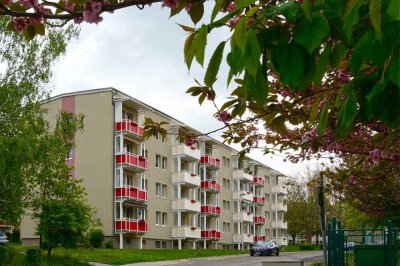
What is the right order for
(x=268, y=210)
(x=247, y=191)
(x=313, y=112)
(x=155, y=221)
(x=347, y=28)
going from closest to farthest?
(x=347, y=28)
(x=313, y=112)
(x=155, y=221)
(x=247, y=191)
(x=268, y=210)

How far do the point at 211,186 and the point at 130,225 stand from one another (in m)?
18.7

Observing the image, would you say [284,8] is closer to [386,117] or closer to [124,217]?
[386,117]

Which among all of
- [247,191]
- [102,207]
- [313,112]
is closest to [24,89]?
[102,207]

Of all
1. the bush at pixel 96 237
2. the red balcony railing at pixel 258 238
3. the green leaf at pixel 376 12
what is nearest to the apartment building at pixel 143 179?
the bush at pixel 96 237

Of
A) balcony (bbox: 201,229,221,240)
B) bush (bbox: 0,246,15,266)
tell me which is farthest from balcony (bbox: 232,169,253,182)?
bush (bbox: 0,246,15,266)

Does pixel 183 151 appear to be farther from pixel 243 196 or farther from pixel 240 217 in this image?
pixel 240 217

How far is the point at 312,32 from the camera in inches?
74.7

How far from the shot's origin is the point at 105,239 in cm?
4597

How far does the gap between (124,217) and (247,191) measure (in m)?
32.3

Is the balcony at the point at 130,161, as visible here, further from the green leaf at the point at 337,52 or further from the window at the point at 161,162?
the green leaf at the point at 337,52

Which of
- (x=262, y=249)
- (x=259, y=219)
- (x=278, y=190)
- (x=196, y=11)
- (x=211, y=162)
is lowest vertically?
(x=262, y=249)

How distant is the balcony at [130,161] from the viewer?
153ft

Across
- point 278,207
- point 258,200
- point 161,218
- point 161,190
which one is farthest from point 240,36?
point 278,207

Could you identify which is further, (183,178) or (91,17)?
(183,178)
